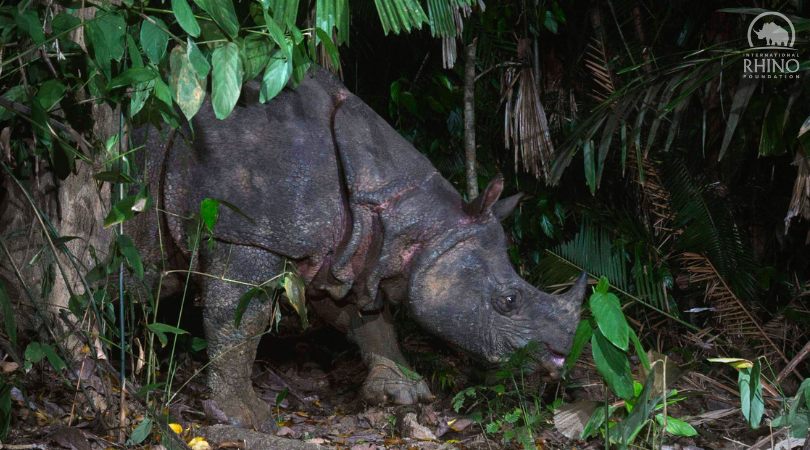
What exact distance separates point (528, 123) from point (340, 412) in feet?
8.32

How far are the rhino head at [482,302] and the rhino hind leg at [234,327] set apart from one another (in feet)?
2.76

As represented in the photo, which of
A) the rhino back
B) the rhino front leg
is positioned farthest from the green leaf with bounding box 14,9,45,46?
the rhino front leg

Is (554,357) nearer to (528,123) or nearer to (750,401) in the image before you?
(750,401)

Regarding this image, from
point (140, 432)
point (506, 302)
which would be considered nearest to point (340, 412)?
point (506, 302)

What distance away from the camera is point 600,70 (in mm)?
6238

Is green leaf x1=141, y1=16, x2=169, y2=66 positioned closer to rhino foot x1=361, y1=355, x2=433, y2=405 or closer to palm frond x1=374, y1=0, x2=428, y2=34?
palm frond x1=374, y1=0, x2=428, y2=34

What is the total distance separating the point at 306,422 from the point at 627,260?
3.04 metres

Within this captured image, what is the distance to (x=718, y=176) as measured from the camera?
5863mm

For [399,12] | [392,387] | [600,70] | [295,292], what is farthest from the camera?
[600,70]

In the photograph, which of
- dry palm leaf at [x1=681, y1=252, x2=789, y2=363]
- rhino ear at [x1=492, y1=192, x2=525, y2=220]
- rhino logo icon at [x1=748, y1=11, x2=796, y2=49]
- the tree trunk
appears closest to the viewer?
rhino logo icon at [x1=748, y1=11, x2=796, y2=49]

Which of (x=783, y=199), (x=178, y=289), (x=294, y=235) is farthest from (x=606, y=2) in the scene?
(x=178, y=289)

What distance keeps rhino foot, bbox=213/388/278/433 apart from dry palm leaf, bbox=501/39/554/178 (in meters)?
2.63

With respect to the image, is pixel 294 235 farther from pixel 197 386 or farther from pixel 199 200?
pixel 197 386

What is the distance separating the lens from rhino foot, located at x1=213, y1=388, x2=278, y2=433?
404cm
